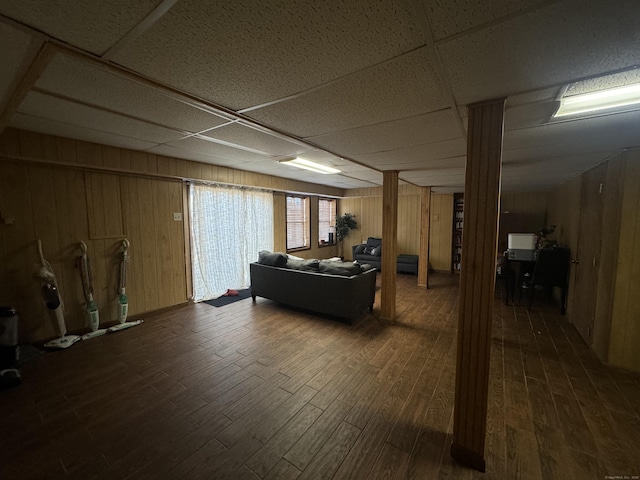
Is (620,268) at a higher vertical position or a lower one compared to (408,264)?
higher

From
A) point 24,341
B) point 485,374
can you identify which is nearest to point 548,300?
point 485,374

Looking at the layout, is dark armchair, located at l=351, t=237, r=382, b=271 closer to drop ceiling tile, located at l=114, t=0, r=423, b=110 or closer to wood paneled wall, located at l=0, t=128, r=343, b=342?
wood paneled wall, located at l=0, t=128, r=343, b=342

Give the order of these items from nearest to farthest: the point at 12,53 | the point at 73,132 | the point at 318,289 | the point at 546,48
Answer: the point at 546,48 → the point at 12,53 → the point at 73,132 → the point at 318,289

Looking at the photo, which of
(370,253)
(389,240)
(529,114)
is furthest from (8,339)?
(370,253)

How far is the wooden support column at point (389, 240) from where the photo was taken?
3.63m

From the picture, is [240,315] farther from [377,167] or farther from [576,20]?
[576,20]

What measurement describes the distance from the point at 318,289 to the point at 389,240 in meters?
1.26

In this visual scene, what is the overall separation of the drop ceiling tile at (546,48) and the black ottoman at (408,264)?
224 inches

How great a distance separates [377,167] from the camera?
368cm

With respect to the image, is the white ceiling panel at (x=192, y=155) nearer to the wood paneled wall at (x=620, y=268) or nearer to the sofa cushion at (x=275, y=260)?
the sofa cushion at (x=275, y=260)

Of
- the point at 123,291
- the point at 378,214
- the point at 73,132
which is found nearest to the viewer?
the point at 73,132

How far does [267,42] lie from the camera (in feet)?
3.60

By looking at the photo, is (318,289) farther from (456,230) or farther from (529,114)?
(456,230)

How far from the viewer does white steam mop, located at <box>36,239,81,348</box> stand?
274 cm
